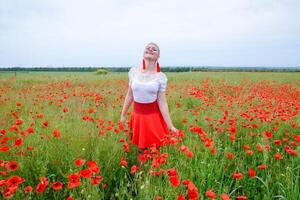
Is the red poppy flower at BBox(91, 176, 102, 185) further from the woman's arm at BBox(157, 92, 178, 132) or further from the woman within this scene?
the woman's arm at BBox(157, 92, 178, 132)

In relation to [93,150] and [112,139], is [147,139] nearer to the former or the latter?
[112,139]

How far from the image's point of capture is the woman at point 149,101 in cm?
288

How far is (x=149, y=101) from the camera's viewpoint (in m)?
2.94

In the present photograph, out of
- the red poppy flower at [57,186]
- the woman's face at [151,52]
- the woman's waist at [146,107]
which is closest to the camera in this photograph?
the red poppy flower at [57,186]

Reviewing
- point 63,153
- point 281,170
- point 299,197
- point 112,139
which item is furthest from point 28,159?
point 281,170

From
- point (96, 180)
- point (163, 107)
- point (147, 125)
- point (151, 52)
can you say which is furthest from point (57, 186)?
point (151, 52)

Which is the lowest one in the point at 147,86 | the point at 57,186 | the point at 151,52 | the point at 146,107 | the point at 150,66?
the point at 57,186

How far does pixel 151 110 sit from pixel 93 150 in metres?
0.82

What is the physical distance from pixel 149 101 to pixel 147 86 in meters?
0.19

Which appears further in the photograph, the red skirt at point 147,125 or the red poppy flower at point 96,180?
the red skirt at point 147,125

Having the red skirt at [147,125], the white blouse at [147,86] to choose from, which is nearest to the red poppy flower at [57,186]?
the red skirt at [147,125]

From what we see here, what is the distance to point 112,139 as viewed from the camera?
2787 millimetres

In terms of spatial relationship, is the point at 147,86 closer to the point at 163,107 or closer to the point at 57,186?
the point at 163,107

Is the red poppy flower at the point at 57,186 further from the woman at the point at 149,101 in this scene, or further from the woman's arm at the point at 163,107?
the woman's arm at the point at 163,107
